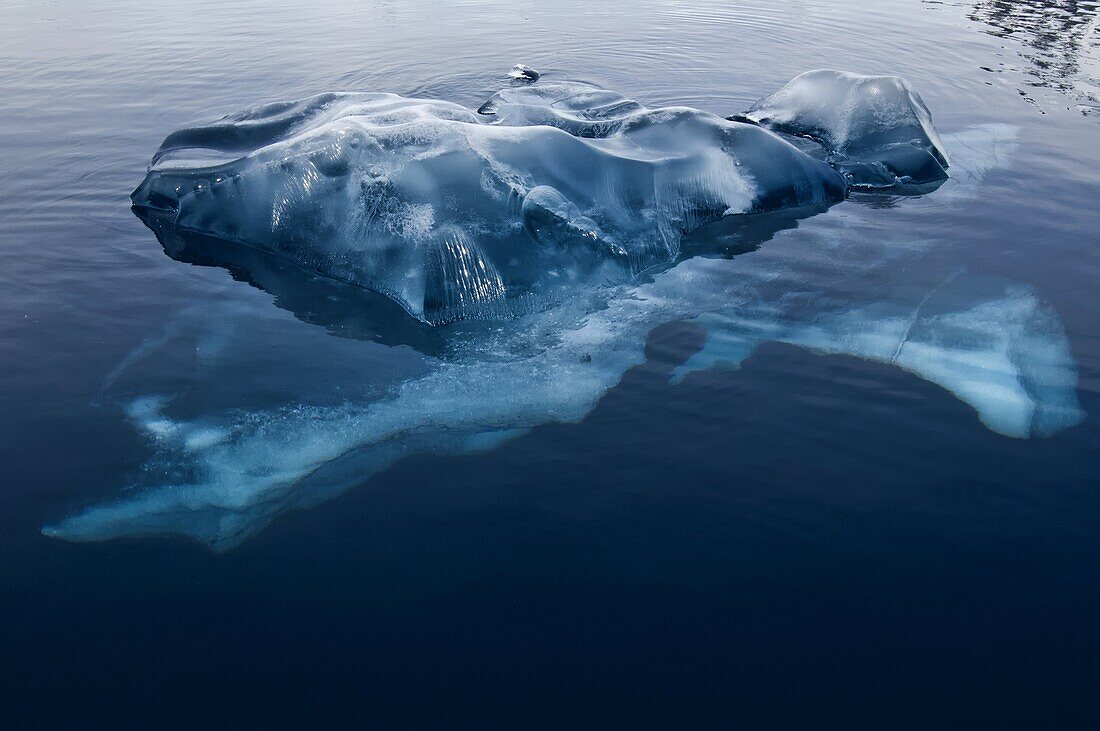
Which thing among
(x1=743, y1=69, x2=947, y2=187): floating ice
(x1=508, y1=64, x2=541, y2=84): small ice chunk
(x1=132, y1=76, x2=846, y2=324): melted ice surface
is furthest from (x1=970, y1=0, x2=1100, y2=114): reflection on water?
(x1=508, y1=64, x2=541, y2=84): small ice chunk

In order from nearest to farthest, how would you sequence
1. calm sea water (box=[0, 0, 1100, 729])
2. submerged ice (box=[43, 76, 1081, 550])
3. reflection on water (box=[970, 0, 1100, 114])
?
calm sea water (box=[0, 0, 1100, 729])
submerged ice (box=[43, 76, 1081, 550])
reflection on water (box=[970, 0, 1100, 114])

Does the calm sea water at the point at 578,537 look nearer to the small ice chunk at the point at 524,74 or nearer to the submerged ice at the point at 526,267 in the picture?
the submerged ice at the point at 526,267

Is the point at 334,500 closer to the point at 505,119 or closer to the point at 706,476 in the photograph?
the point at 706,476

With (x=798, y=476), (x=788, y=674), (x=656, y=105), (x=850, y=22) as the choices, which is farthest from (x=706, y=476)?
(x=850, y=22)

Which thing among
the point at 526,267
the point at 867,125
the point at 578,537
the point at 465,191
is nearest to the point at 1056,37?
the point at 867,125

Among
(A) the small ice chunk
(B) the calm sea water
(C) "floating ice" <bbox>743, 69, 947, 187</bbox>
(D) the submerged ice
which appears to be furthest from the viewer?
(A) the small ice chunk

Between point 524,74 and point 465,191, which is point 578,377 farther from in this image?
point 524,74

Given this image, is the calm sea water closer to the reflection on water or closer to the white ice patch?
the white ice patch
